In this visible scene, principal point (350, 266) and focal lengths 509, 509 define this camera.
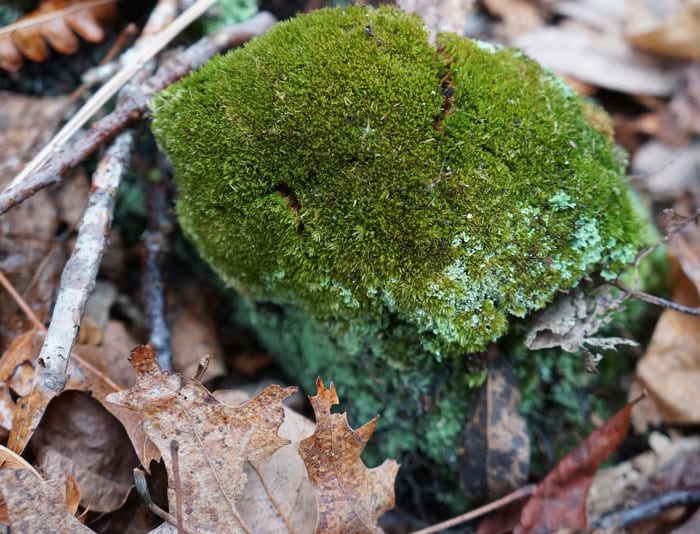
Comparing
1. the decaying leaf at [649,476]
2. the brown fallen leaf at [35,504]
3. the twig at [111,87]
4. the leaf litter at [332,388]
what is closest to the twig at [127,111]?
the twig at [111,87]

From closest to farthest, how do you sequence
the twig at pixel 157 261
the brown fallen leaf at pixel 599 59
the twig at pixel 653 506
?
the twig at pixel 653 506, the twig at pixel 157 261, the brown fallen leaf at pixel 599 59

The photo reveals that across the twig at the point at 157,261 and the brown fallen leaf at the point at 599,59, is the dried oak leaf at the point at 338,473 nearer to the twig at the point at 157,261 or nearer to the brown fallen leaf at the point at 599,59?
the twig at the point at 157,261

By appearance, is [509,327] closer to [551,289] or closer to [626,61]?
[551,289]

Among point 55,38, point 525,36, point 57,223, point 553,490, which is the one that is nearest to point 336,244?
point 553,490

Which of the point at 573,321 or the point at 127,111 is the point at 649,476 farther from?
the point at 127,111

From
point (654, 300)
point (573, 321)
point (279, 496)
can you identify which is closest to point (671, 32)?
point (654, 300)

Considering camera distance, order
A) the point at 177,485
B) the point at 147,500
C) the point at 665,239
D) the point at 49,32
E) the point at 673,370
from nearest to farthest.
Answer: the point at 177,485, the point at 147,500, the point at 665,239, the point at 673,370, the point at 49,32
